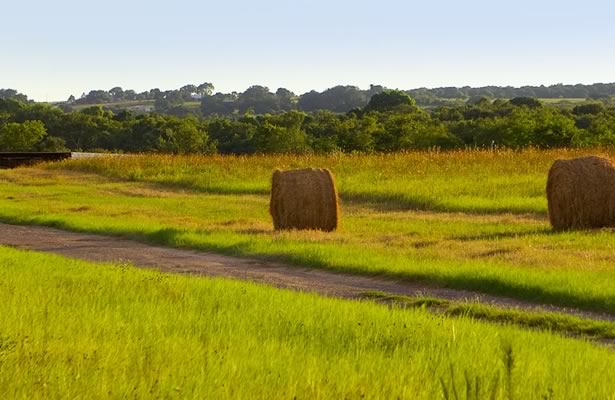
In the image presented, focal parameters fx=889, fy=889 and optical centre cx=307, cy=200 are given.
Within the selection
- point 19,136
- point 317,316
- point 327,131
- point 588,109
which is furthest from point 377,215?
point 588,109

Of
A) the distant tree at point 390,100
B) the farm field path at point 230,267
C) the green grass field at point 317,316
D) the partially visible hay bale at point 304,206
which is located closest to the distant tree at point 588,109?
the distant tree at point 390,100

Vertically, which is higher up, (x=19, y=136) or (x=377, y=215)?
(x=377, y=215)

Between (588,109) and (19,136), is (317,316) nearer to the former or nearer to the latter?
(19,136)

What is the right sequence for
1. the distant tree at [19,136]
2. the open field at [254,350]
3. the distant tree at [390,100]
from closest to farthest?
the open field at [254,350], the distant tree at [19,136], the distant tree at [390,100]

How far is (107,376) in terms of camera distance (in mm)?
5957

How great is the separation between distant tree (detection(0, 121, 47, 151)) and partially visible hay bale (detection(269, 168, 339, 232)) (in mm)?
71775

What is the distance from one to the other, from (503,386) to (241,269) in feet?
37.6

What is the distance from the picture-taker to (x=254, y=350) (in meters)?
7.45

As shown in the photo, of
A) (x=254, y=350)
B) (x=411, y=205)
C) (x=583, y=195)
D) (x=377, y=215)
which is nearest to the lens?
(x=254, y=350)

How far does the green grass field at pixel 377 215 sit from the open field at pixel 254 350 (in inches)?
206

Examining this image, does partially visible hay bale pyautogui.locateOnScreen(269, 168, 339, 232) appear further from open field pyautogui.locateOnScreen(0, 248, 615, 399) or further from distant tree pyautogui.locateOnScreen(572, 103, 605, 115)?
distant tree pyautogui.locateOnScreen(572, 103, 605, 115)

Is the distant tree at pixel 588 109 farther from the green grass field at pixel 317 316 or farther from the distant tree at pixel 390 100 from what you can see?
the green grass field at pixel 317 316

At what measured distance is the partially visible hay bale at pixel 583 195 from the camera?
75.5 ft

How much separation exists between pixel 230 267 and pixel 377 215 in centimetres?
1253
